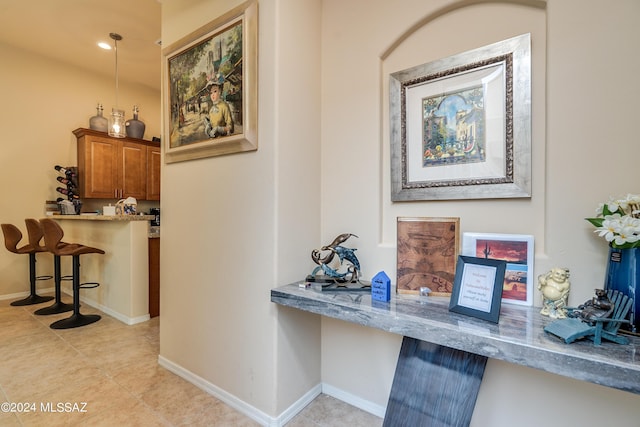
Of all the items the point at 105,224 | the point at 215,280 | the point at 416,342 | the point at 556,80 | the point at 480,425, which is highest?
the point at 556,80

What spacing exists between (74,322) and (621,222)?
14.5 ft

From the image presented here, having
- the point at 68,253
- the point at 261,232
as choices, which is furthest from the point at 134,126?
the point at 261,232

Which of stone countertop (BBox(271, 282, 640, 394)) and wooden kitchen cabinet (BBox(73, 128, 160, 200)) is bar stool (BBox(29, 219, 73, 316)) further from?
stone countertop (BBox(271, 282, 640, 394))

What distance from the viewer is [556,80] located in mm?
1300

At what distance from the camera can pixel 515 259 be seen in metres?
1.36

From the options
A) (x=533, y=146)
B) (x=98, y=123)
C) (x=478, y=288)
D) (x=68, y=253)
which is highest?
(x=98, y=123)

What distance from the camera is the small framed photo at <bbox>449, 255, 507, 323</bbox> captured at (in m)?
1.19

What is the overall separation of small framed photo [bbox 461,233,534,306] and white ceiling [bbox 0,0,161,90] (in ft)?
11.4

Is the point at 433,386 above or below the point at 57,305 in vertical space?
above

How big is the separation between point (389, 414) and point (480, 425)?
45cm

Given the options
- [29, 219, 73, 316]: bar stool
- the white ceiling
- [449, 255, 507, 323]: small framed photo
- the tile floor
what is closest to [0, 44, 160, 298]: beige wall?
the white ceiling

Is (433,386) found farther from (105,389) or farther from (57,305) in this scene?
(57,305)

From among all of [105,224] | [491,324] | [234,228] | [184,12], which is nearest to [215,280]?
[234,228]

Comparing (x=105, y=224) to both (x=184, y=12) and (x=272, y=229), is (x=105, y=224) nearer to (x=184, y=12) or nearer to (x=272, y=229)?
(x=184, y=12)
